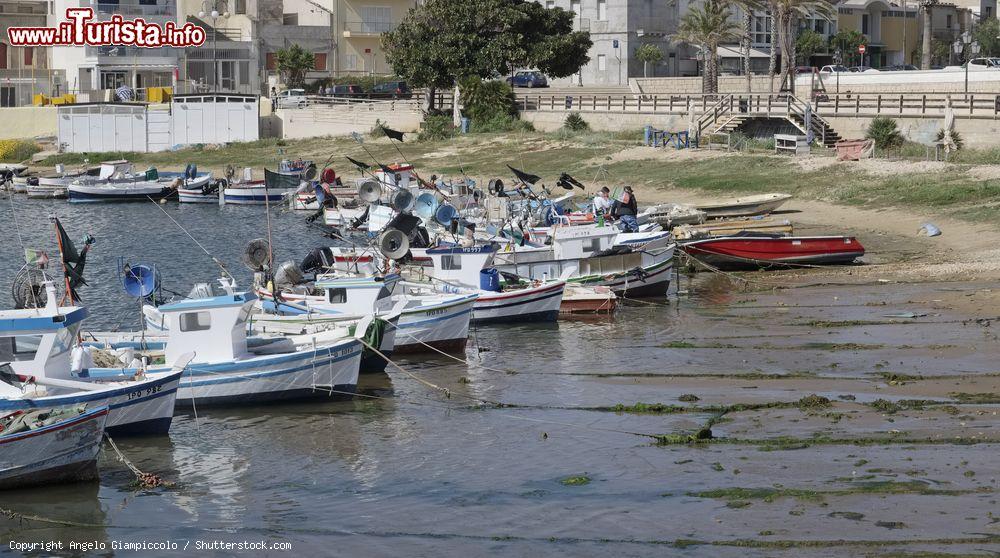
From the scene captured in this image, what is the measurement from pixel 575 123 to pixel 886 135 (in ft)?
70.6

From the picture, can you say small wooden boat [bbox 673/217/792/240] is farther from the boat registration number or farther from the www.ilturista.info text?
the www.ilturista.info text

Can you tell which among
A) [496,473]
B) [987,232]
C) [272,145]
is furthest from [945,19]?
[496,473]

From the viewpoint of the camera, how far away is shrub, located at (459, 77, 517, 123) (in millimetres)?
81312

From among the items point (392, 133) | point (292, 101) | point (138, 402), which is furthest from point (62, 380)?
point (292, 101)

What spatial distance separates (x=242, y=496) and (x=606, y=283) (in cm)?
1833

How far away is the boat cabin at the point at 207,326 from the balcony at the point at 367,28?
283ft

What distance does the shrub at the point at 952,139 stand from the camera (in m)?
57.0

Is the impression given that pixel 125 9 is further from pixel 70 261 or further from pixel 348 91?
pixel 70 261

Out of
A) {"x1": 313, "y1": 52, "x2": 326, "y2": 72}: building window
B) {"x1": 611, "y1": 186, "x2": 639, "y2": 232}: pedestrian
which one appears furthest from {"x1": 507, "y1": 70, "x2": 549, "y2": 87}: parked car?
{"x1": 611, "y1": 186, "x2": 639, "y2": 232}: pedestrian

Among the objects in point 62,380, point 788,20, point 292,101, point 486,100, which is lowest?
point 62,380

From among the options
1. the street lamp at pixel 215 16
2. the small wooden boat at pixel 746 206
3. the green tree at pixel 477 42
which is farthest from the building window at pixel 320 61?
the small wooden boat at pixel 746 206

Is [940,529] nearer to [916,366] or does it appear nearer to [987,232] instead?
[916,366]

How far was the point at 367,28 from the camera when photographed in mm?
110250

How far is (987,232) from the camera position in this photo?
40750 mm
